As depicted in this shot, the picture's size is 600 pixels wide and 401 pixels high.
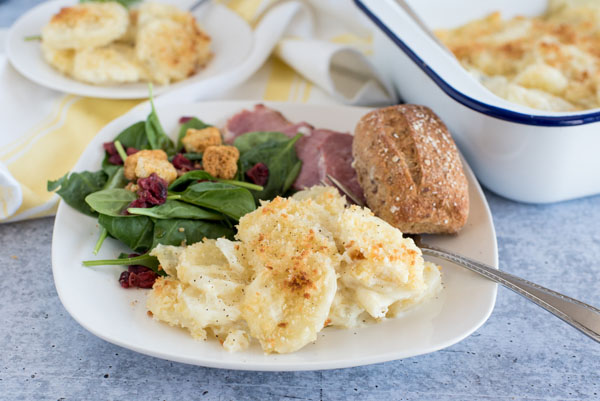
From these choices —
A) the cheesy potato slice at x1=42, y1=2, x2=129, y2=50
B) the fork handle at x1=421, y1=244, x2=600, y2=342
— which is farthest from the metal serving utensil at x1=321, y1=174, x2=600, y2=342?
the cheesy potato slice at x1=42, y1=2, x2=129, y2=50

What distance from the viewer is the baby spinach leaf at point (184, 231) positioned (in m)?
1.95

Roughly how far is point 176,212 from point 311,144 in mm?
646

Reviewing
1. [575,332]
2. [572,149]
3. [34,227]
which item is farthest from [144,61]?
[575,332]

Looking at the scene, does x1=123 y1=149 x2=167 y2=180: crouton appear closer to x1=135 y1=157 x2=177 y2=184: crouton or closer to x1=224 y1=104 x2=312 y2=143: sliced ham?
x1=135 y1=157 x2=177 y2=184: crouton

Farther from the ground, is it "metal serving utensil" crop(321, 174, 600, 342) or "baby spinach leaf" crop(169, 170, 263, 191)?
"metal serving utensil" crop(321, 174, 600, 342)

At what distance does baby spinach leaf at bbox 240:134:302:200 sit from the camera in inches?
89.0

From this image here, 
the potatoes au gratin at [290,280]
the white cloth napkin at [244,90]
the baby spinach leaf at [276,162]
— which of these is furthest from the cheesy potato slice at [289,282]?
the white cloth napkin at [244,90]

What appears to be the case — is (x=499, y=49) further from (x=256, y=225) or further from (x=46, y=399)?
(x=46, y=399)

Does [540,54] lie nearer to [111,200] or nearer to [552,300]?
[552,300]

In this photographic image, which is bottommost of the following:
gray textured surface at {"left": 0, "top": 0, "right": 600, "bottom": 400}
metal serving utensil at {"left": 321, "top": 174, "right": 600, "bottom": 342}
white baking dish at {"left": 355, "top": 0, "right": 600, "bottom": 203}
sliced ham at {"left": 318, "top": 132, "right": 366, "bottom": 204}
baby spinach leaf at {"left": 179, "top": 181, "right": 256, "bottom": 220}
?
gray textured surface at {"left": 0, "top": 0, "right": 600, "bottom": 400}

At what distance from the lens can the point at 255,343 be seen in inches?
62.8

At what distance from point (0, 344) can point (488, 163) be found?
176cm

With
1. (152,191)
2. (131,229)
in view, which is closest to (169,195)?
(152,191)

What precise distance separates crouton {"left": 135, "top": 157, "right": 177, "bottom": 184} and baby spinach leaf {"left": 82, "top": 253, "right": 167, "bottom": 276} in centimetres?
34
